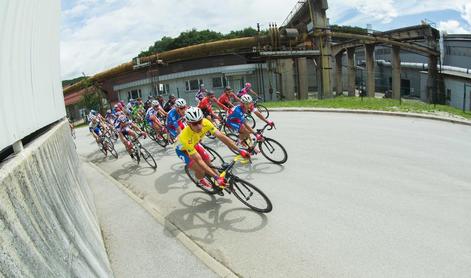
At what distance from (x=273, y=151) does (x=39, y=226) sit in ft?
22.3

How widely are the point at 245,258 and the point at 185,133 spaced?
272 centimetres

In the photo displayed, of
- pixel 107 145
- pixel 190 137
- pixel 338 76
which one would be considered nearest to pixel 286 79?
pixel 338 76

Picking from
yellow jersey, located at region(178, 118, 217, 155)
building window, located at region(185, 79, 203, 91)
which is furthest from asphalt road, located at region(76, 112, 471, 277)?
building window, located at region(185, 79, 203, 91)

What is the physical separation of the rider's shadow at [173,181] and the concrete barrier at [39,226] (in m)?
3.92

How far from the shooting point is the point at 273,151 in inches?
352

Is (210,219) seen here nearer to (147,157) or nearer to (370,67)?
(147,157)

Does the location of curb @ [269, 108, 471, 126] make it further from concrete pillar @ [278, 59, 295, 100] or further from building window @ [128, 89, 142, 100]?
building window @ [128, 89, 142, 100]

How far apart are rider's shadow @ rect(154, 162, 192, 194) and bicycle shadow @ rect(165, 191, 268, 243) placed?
1082mm

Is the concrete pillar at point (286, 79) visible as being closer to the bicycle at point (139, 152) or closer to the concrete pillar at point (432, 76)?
the concrete pillar at point (432, 76)

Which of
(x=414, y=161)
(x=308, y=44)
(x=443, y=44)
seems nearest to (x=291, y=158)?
(x=414, y=161)

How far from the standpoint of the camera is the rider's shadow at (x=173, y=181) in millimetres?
8281

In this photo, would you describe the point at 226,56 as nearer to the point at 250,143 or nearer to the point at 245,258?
the point at 250,143

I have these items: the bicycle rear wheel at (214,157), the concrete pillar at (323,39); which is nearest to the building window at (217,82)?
the concrete pillar at (323,39)

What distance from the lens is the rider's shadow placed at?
27.2 feet
